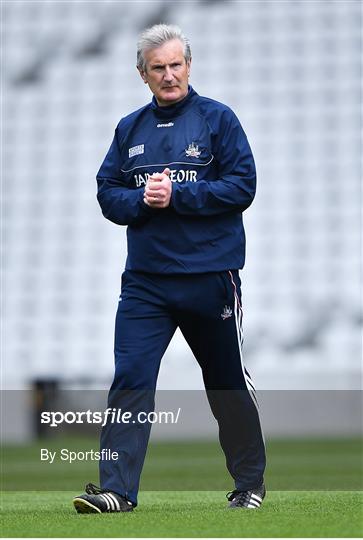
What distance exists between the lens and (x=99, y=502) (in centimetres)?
255

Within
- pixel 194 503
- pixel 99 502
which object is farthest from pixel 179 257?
pixel 194 503

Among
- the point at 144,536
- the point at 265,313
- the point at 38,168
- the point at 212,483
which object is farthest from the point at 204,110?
the point at 38,168

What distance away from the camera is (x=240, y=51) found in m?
15.2

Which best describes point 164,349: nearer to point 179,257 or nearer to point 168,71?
point 179,257

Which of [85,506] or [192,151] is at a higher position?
[192,151]

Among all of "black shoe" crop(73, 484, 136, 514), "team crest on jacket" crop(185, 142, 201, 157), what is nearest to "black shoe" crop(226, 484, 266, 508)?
"black shoe" crop(73, 484, 136, 514)

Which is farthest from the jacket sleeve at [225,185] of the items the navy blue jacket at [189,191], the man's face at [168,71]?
the man's face at [168,71]

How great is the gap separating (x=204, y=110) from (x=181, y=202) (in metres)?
0.25

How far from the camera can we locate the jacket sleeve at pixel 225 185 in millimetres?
2615

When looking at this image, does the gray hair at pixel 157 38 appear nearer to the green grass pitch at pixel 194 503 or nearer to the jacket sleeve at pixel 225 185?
the jacket sleeve at pixel 225 185

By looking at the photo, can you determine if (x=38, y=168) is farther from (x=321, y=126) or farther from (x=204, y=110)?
(x=204, y=110)

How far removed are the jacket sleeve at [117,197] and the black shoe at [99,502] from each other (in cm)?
61

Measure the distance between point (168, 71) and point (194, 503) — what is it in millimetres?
1188

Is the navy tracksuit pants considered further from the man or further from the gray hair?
the gray hair
